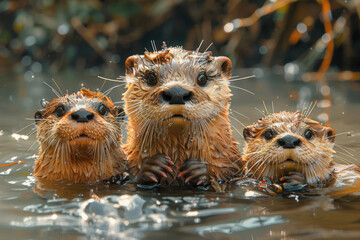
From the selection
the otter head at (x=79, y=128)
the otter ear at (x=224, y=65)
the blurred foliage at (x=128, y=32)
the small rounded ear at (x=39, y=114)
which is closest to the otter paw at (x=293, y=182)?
the otter ear at (x=224, y=65)

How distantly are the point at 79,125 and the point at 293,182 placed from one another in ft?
3.80

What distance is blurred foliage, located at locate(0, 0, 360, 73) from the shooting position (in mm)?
8727

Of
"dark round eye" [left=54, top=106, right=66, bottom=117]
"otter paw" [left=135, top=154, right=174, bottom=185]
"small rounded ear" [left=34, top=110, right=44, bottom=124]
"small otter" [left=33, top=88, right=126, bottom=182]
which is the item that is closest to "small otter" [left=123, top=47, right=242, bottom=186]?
"otter paw" [left=135, top=154, right=174, bottom=185]

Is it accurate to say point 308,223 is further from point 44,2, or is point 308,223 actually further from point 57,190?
point 44,2

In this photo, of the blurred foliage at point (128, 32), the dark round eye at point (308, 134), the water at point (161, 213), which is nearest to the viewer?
the water at point (161, 213)

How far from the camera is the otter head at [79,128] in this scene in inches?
115

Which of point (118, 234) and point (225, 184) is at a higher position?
point (225, 184)

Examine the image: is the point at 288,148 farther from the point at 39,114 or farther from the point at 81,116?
the point at 39,114

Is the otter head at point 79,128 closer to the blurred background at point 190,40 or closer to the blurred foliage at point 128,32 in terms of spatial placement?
the blurred background at point 190,40

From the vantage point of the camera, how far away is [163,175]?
2875mm

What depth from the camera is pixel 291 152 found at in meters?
2.93

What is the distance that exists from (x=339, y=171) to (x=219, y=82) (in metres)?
0.87

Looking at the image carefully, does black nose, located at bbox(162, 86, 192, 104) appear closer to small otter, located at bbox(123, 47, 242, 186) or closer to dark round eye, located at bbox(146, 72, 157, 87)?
small otter, located at bbox(123, 47, 242, 186)

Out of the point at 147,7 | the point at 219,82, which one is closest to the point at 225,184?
the point at 219,82
